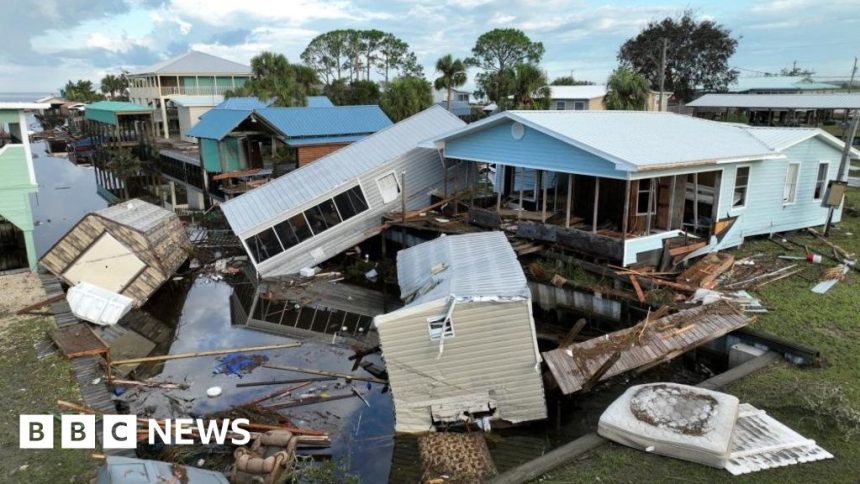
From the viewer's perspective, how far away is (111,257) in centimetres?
1695

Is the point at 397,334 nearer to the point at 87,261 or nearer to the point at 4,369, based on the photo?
the point at 4,369

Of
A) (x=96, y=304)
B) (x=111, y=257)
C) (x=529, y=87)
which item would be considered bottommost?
(x=96, y=304)

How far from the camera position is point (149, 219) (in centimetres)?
1934

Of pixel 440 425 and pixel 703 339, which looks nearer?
pixel 440 425

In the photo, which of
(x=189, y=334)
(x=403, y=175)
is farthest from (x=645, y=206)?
(x=189, y=334)

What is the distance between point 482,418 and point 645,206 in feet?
31.5

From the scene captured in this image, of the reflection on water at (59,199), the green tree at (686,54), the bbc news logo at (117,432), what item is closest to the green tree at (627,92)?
the bbc news logo at (117,432)

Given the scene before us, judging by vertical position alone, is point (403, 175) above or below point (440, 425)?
above

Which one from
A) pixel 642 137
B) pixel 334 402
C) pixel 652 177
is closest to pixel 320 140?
pixel 642 137

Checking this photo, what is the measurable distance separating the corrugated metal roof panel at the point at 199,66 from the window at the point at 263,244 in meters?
47.6

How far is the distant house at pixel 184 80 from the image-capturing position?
58.5 meters

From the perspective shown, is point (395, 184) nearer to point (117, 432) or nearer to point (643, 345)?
point (643, 345)

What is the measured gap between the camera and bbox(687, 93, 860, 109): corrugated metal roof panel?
142ft

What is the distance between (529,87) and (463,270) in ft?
67.4
